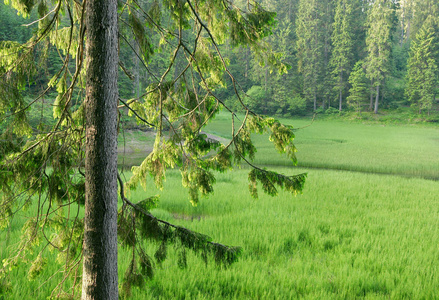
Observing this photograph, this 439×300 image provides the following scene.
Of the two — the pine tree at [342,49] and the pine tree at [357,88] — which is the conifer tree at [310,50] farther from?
the pine tree at [357,88]

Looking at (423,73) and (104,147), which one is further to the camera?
(423,73)

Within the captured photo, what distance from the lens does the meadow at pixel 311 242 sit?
381cm

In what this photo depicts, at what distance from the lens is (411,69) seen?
41.8 metres

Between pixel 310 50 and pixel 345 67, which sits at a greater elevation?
pixel 310 50

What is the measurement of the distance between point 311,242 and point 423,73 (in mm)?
44764

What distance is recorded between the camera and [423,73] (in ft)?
134

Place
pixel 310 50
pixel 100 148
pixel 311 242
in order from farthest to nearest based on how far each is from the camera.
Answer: pixel 310 50
pixel 311 242
pixel 100 148

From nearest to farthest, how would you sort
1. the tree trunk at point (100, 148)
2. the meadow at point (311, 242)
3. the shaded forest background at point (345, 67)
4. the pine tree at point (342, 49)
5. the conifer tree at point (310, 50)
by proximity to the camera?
the tree trunk at point (100, 148) < the meadow at point (311, 242) < the shaded forest background at point (345, 67) < the pine tree at point (342, 49) < the conifer tree at point (310, 50)

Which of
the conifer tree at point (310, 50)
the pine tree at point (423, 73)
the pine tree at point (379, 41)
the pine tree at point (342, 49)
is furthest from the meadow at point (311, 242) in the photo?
the pine tree at point (342, 49)

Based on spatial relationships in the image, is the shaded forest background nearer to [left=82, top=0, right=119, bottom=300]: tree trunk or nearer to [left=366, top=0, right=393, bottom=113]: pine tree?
[left=366, top=0, right=393, bottom=113]: pine tree

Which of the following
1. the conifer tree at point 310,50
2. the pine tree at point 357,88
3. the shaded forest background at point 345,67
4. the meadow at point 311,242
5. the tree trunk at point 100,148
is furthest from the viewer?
the conifer tree at point 310,50

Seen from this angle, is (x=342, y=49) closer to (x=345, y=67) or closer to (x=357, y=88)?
(x=345, y=67)

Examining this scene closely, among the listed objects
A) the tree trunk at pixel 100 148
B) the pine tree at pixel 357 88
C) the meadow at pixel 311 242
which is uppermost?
the pine tree at pixel 357 88

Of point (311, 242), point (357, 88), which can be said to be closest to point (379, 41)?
point (357, 88)
